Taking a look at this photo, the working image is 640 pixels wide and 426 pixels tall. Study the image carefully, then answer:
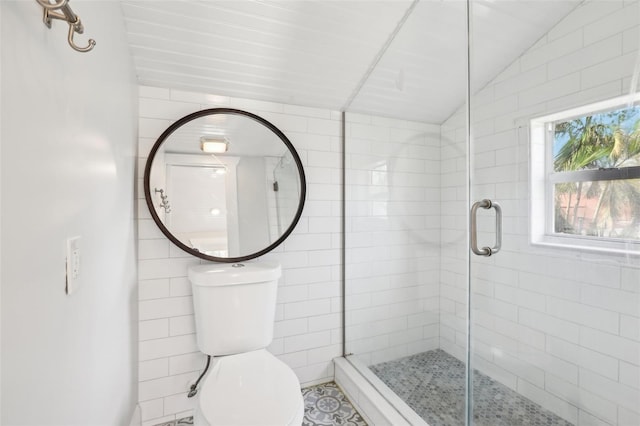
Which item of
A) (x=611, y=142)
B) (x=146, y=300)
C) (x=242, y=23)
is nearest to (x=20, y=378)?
(x=146, y=300)

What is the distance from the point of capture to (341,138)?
2.00 metres

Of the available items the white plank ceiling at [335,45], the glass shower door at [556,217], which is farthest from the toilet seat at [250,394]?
the white plank ceiling at [335,45]

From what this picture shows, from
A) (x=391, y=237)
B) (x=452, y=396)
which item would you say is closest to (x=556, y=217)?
(x=391, y=237)

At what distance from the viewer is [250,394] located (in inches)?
44.8

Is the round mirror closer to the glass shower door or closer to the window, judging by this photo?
the glass shower door

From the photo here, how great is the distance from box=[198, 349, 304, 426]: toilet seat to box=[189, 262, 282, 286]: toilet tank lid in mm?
344

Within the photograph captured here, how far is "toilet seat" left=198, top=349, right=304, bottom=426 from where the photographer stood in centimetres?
101

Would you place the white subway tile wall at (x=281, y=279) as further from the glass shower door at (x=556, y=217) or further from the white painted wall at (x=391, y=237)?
the glass shower door at (x=556, y=217)

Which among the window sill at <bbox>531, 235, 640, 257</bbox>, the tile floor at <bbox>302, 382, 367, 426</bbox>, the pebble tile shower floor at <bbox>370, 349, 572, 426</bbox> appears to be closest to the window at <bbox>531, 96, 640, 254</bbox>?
the window sill at <bbox>531, 235, 640, 257</bbox>

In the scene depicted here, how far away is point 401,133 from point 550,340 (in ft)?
4.03

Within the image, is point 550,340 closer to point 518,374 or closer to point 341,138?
point 518,374

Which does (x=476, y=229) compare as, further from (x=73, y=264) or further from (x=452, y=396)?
(x=73, y=264)

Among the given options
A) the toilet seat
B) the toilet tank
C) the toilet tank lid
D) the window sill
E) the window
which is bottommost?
the toilet seat

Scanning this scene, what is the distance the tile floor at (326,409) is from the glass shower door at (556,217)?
64 cm
